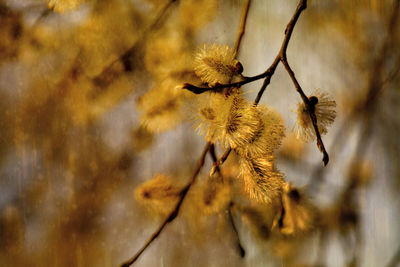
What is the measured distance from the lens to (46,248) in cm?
64

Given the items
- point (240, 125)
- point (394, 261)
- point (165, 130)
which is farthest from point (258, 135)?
point (394, 261)

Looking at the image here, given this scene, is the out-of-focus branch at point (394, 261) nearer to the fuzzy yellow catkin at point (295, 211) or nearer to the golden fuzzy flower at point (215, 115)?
the fuzzy yellow catkin at point (295, 211)

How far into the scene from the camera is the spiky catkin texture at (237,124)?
1.51ft

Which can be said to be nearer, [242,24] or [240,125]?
[240,125]

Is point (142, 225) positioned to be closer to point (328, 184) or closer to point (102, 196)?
point (102, 196)

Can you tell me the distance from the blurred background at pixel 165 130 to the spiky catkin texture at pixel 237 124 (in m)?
0.16

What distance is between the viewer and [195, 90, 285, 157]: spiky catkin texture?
46 centimetres

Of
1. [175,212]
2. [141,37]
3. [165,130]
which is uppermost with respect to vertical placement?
[141,37]

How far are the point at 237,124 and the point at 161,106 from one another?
227mm

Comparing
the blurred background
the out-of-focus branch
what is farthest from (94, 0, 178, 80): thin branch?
the out-of-focus branch

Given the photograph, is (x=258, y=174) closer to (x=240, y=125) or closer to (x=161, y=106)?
(x=240, y=125)

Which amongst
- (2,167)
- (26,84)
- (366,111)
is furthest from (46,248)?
(366,111)

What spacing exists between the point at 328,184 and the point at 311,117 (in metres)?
0.20

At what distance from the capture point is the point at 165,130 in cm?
65
